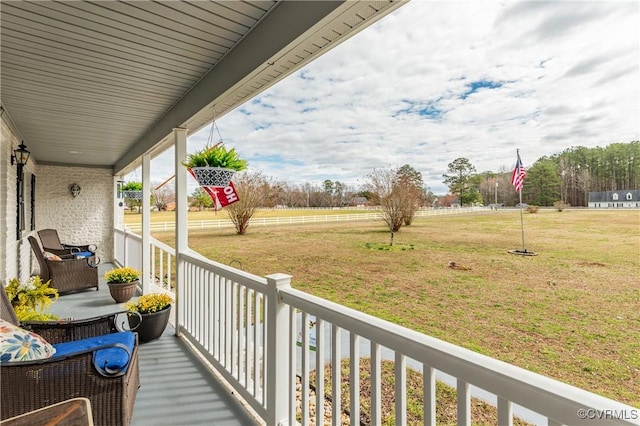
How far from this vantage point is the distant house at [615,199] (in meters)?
2.57

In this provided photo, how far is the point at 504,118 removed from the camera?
392 cm

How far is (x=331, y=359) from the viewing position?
148 cm

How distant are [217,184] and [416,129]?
12.1 feet

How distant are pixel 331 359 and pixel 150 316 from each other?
2396 mm

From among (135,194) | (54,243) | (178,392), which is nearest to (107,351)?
(178,392)

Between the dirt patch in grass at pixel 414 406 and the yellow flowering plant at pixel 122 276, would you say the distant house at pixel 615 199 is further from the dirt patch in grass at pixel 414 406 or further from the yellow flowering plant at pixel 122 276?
the yellow flowering plant at pixel 122 276

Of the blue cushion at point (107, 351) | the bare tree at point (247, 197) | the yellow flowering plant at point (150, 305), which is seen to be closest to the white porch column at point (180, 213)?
the yellow flowering plant at point (150, 305)

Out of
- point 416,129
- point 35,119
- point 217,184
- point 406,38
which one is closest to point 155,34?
point 217,184

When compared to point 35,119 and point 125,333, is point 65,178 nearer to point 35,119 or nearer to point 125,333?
point 35,119

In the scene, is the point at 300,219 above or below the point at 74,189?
below

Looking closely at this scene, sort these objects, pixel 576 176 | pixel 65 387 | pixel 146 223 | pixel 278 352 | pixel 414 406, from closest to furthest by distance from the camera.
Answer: pixel 65 387 → pixel 278 352 → pixel 414 406 → pixel 576 176 → pixel 146 223

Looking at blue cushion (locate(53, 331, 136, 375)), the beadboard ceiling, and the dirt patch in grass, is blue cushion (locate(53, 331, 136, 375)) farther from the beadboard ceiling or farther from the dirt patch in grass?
the beadboard ceiling

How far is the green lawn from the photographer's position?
98.2 inches

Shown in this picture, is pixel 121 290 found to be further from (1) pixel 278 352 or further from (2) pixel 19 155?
(1) pixel 278 352
